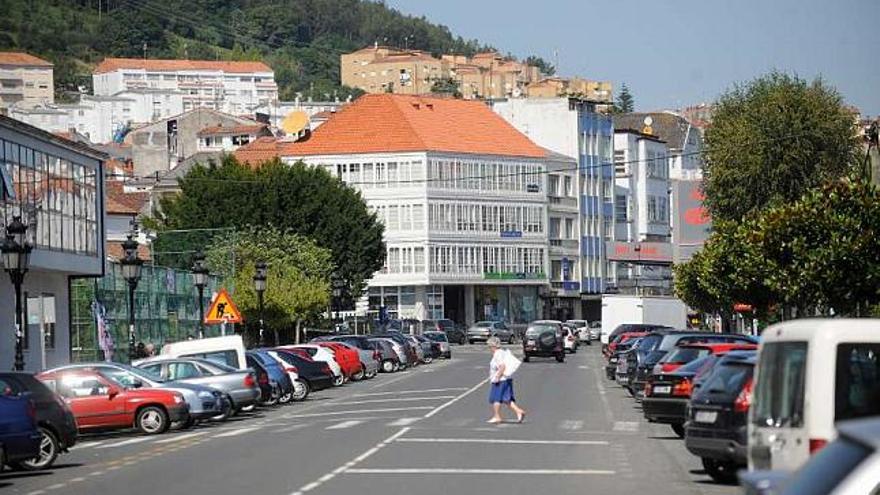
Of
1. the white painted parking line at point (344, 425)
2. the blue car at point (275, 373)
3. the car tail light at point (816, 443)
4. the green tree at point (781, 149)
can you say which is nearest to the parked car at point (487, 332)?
the green tree at point (781, 149)

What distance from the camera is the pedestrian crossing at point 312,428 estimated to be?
33.0m

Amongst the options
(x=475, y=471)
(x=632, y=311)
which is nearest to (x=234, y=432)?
(x=475, y=471)

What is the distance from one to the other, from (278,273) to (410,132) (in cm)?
4669

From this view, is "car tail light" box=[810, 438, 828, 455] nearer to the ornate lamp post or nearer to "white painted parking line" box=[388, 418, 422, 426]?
"white painted parking line" box=[388, 418, 422, 426]

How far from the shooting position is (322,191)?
315ft

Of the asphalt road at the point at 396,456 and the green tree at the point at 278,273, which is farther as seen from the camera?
the green tree at the point at 278,273

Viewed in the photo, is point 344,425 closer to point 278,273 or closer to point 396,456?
point 396,456

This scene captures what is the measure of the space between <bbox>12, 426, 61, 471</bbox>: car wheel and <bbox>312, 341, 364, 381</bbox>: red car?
33194mm

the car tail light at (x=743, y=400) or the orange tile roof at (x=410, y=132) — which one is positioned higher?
the orange tile roof at (x=410, y=132)

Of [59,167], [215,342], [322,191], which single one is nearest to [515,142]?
[322,191]

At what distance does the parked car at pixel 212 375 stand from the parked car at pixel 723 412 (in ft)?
63.1

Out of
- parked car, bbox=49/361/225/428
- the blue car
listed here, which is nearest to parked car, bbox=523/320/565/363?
the blue car

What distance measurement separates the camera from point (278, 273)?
259 feet

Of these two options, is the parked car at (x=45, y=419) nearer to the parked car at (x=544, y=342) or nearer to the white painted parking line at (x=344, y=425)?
the white painted parking line at (x=344, y=425)
